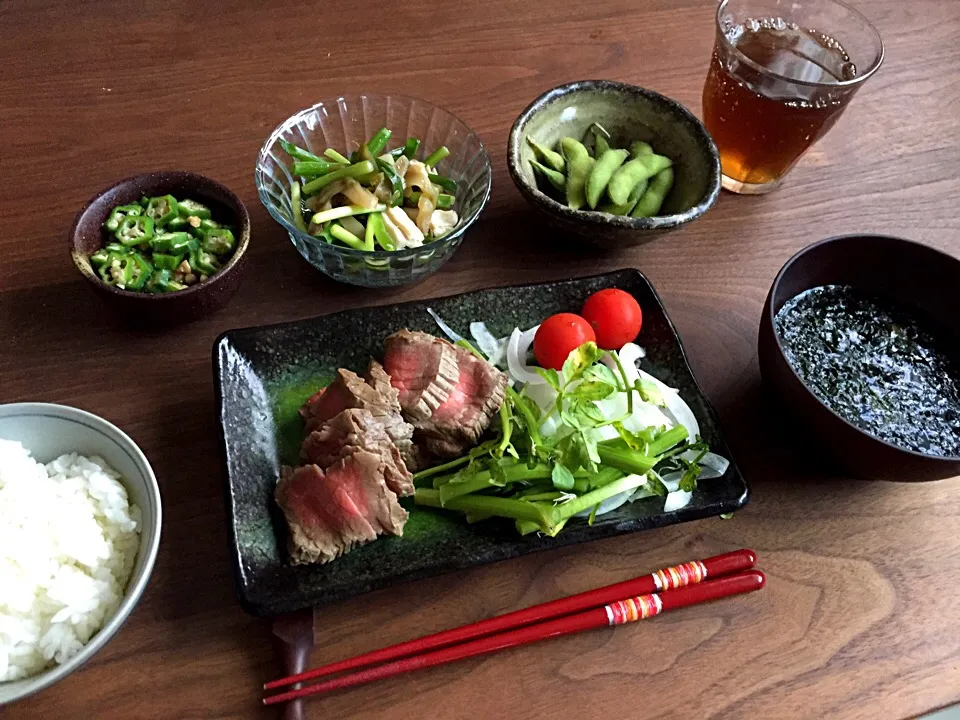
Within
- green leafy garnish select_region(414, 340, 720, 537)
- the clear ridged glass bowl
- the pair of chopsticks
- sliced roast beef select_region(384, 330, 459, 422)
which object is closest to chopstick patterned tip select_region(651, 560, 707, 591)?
the pair of chopsticks

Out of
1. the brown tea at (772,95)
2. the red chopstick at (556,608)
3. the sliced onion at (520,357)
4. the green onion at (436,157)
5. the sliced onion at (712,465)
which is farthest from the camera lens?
the green onion at (436,157)

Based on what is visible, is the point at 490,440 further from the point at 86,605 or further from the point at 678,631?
the point at 86,605

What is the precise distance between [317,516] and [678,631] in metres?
0.58

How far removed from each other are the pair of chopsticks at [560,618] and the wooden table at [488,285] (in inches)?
1.2

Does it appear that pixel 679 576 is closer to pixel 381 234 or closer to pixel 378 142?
pixel 381 234

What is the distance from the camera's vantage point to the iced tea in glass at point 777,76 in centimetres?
153

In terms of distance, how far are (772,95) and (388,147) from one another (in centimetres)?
80

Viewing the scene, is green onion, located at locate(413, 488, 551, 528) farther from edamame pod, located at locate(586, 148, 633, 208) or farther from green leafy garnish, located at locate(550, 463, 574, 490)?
edamame pod, located at locate(586, 148, 633, 208)

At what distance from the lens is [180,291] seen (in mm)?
1309

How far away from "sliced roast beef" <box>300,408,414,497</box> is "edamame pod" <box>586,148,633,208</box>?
0.66m

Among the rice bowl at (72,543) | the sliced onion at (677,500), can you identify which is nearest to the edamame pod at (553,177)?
the sliced onion at (677,500)

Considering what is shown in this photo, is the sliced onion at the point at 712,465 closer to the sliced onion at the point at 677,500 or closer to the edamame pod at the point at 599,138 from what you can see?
the sliced onion at the point at 677,500

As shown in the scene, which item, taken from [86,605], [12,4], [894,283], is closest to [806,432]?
[894,283]

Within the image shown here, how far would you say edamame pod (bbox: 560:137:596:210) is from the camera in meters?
1.57
